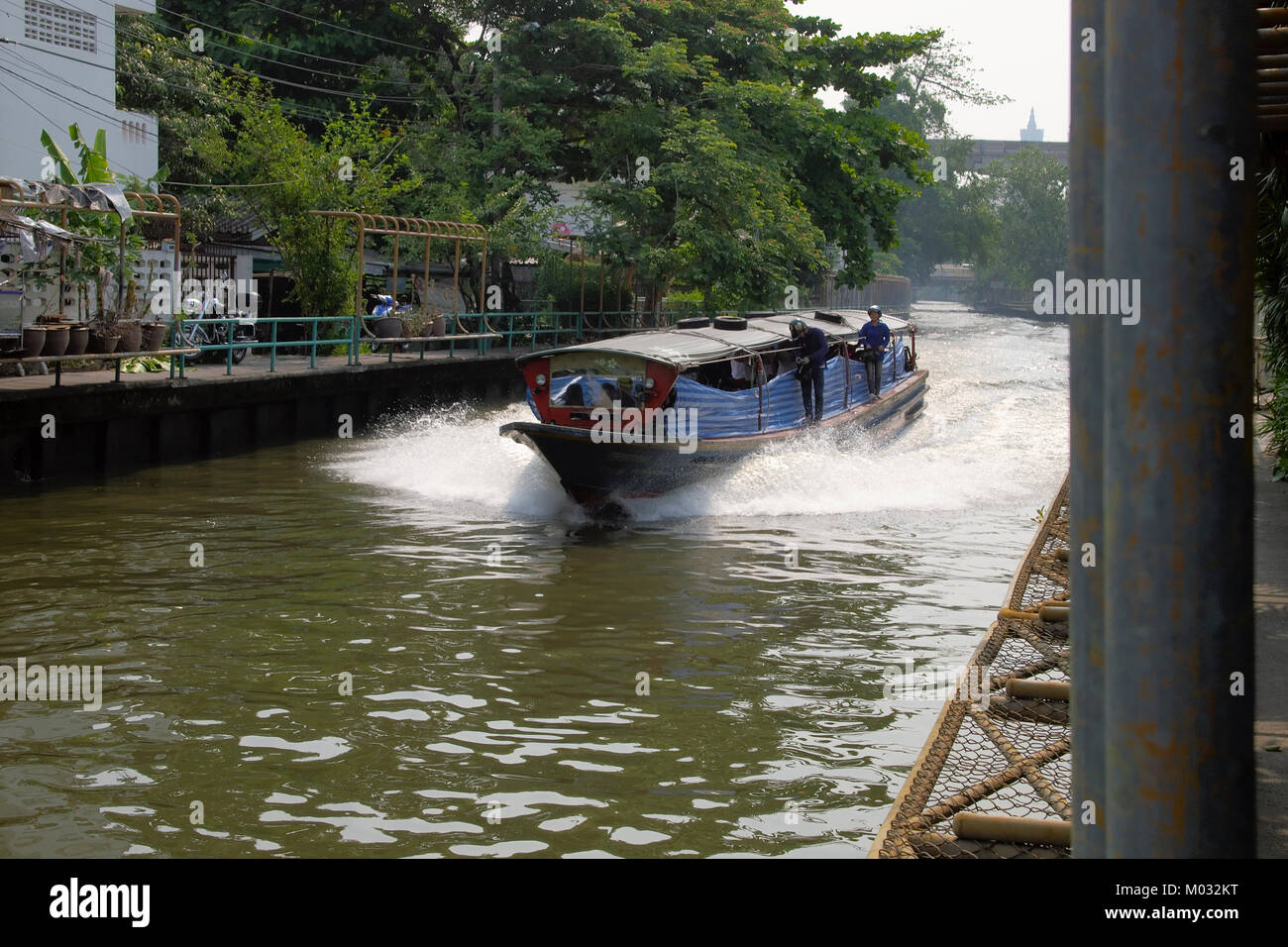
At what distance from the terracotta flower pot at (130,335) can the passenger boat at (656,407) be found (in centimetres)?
552

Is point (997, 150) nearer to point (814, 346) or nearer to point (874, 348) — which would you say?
point (874, 348)

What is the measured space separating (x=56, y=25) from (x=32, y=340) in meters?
14.5

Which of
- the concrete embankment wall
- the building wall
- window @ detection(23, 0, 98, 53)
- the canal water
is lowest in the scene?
the canal water

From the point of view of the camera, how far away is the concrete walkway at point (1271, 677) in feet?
16.6

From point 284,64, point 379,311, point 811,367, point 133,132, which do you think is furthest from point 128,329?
point 284,64

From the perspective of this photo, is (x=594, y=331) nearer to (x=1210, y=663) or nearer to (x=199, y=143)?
(x=199, y=143)

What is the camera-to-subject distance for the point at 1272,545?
10.9 meters

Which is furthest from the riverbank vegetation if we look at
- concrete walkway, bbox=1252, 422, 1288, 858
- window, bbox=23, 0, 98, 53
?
concrete walkway, bbox=1252, 422, 1288, 858

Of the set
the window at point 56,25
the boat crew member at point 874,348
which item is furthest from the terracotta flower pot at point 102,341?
the window at point 56,25

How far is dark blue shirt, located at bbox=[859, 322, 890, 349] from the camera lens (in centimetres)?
2309

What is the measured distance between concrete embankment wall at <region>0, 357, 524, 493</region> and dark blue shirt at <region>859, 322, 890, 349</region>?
818 cm

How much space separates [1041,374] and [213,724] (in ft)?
111

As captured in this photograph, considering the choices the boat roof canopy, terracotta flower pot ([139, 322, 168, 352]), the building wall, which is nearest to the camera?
the boat roof canopy

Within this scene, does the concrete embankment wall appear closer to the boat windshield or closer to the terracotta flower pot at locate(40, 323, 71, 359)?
the terracotta flower pot at locate(40, 323, 71, 359)
